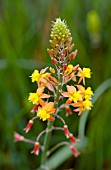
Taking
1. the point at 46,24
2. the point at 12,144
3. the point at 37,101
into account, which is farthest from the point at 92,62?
the point at 37,101

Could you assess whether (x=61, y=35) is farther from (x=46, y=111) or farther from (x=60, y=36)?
(x=46, y=111)

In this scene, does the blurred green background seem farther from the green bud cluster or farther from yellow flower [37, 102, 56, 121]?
the green bud cluster

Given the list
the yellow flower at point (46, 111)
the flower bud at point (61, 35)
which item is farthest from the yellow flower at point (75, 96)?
the flower bud at point (61, 35)

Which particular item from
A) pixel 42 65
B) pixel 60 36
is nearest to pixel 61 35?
pixel 60 36

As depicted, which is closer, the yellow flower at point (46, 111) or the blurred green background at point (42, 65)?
the yellow flower at point (46, 111)

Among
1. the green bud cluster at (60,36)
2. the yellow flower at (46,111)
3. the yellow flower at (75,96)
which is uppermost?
the green bud cluster at (60,36)

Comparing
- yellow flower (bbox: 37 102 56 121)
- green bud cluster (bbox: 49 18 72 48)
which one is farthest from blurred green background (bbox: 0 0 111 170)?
green bud cluster (bbox: 49 18 72 48)

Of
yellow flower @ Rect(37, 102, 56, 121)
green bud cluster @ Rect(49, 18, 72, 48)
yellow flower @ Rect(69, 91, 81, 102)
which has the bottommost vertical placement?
yellow flower @ Rect(37, 102, 56, 121)

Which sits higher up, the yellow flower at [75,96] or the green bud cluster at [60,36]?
the green bud cluster at [60,36]

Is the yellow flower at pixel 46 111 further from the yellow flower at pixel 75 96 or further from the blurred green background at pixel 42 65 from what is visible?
the blurred green background at pixel 42 65
